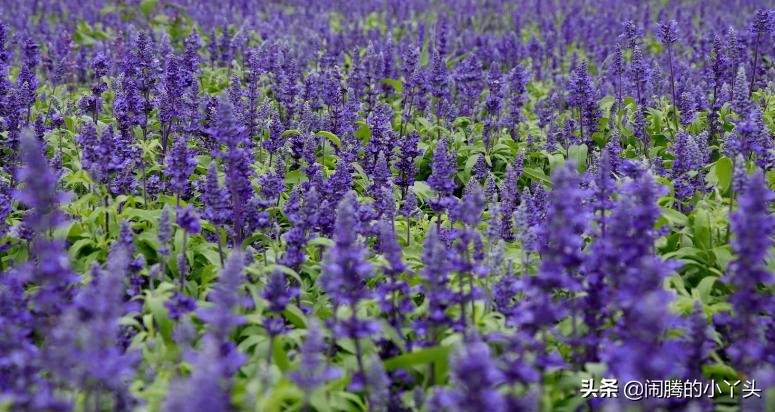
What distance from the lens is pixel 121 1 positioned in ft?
58.4

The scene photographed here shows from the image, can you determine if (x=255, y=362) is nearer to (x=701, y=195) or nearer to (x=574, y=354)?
(x=574, y=354)

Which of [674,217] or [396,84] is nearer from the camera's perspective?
[674,217]

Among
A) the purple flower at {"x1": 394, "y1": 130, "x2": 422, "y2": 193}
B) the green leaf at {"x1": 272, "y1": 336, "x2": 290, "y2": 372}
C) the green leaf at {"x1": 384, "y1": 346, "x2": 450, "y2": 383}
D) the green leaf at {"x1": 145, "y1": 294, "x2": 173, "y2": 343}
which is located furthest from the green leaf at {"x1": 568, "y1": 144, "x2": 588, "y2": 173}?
the green leaf at {"x1": 145, "y1": 294, "x2": 173, "y2": 343}

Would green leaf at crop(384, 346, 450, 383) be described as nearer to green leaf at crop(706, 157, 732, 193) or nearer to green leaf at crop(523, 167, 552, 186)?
green leaf at crop(706, 157, 732, 193)

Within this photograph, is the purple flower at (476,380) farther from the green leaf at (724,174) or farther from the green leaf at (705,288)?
the green leaf at (724,174)

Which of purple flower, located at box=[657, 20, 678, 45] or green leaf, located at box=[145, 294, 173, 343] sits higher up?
purple flower, located at box=[657, 20, 678, 45]

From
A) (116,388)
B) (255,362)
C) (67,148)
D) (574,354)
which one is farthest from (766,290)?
(67,148)

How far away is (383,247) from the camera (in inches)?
244

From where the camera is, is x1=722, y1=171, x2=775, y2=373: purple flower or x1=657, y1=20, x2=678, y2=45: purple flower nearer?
x1=722, y1=171, x2=775, y2=373: purple flower

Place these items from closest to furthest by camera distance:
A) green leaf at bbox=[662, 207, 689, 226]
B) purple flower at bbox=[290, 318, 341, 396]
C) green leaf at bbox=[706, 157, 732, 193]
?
1. purple flower at bbox=[290, 318, 341, 396]
2. green leaf at bbox=[662, 207, 689, 226]
3. green leaf at bbox=[706, 157, 732, 193]

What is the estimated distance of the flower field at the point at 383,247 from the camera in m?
4.28

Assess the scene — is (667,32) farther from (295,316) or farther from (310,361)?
(310,361)

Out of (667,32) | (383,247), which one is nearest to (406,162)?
(383,247)

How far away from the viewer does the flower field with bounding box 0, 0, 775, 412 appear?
4.28 m
